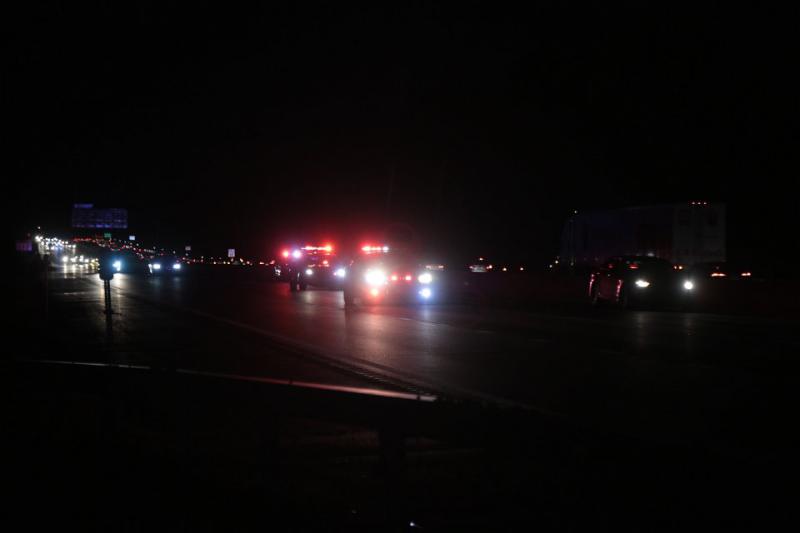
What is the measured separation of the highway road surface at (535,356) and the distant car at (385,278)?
1.89ft

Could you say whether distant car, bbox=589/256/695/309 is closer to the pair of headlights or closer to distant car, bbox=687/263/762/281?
the pair of headlights

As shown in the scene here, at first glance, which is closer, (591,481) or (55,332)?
(591,481)

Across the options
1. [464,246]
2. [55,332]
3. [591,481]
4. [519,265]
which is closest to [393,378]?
[591,481]

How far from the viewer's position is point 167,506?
19.4ft

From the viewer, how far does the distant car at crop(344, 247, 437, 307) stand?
26.4 m

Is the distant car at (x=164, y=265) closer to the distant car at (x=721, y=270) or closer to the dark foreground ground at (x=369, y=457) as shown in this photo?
A: the distant car at (x=721, y=270)

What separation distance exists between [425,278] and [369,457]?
19886 millimetres

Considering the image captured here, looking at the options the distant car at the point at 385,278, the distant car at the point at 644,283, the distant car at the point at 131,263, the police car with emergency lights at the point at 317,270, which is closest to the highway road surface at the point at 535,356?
the distant car at the point at 385,278

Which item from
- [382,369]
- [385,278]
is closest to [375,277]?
[385,278]

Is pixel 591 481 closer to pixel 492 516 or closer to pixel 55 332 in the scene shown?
pixel 492 516

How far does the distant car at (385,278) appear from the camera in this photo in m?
26.4

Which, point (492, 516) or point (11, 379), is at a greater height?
point (11, 379)

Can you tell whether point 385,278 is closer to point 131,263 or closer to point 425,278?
point 425,278

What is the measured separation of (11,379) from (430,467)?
3909 millimetres
